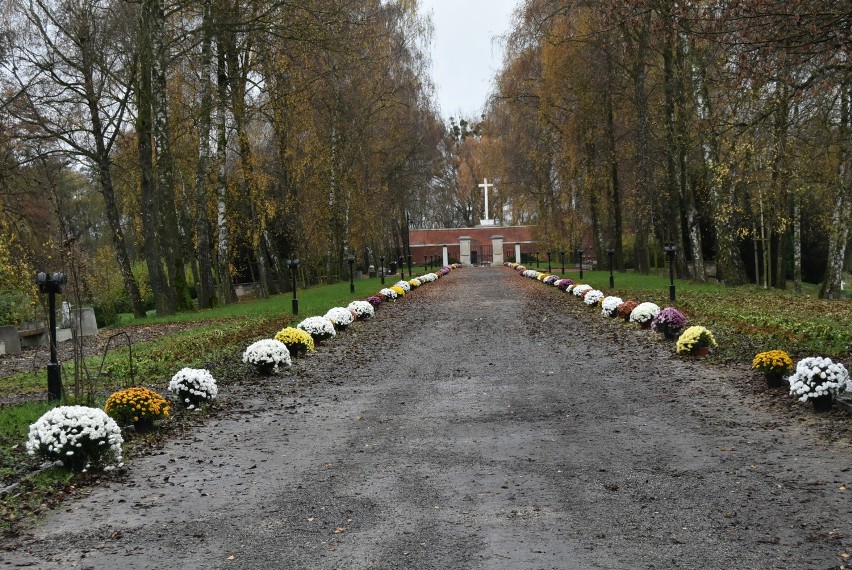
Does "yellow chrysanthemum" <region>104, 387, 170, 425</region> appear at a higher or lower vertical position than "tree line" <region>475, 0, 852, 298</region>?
lower

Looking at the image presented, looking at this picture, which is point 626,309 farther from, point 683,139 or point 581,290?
point 683,139

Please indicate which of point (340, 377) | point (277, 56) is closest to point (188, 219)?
point (277, 56)

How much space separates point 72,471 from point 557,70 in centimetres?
3207

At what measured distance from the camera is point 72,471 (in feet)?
24.8

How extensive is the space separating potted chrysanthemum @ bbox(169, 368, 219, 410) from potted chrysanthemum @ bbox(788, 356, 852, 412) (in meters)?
6.58

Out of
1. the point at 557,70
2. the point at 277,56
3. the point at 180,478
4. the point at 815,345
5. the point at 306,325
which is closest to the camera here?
the point at 180,478

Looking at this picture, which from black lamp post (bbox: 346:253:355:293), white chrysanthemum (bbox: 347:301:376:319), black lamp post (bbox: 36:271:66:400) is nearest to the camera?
black lamp post (bbox: 36:271:66:400)

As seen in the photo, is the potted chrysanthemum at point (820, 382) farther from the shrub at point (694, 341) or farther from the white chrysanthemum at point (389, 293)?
the white chrysanthemum at point (389, 293)

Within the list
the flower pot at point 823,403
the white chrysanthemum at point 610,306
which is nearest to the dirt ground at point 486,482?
the flower pot at point 823,403

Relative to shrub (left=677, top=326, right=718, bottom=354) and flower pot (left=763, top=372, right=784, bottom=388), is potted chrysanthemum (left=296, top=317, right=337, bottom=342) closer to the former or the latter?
shrub (left=677, top=326, right=718, bottom=354)

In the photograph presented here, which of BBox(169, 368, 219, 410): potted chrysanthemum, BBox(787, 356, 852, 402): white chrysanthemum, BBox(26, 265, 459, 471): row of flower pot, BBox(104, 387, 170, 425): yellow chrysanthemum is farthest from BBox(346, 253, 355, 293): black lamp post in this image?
BBox(787, 356, 852, 402): white chrysanthemum

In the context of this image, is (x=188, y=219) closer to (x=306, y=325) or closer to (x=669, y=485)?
(x=306, y=325)

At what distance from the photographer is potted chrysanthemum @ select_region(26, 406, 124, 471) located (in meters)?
7.49

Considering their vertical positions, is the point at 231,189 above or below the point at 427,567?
above
